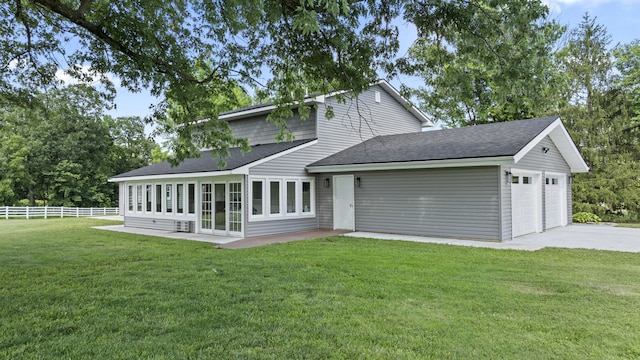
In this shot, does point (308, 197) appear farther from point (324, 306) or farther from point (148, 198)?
point (324, 306)

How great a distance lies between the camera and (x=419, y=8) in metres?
6.13

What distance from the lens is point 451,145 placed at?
12.0 metres

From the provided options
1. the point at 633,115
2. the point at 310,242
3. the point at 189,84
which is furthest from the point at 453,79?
the point at 633,115

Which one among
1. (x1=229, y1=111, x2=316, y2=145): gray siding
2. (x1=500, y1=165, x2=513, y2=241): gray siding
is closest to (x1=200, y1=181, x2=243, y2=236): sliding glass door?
(x1=229, y1=111, x2=316, y2=145): gray siding

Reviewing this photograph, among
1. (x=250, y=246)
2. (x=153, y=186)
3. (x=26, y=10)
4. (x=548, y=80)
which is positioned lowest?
(x=250, y=246)

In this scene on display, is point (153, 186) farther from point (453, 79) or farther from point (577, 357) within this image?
point (577, 357)

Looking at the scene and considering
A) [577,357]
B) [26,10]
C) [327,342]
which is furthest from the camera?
[26,10]

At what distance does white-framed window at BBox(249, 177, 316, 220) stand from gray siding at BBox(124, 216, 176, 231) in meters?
4.25

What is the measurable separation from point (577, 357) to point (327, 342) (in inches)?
82.2

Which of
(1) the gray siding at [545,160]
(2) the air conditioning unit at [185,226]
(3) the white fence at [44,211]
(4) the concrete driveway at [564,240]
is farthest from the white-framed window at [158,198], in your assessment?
(3) the white fence at [44,211]

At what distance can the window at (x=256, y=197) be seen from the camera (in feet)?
39.8

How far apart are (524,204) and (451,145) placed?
2922mm

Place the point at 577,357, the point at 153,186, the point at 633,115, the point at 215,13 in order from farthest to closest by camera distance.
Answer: the point at 633,115 < the point at 153,186 < the point at 215,13 < the point at 577,357

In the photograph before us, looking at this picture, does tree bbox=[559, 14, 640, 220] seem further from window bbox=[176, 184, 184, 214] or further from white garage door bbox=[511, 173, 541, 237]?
window bbox=[176, 184, 184, 214]
